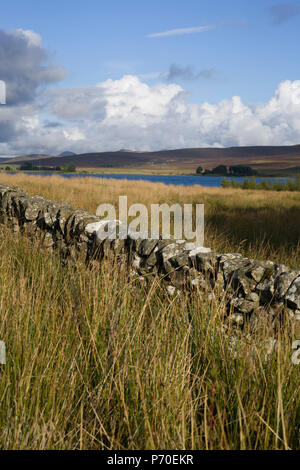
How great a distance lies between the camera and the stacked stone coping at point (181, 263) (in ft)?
11.7

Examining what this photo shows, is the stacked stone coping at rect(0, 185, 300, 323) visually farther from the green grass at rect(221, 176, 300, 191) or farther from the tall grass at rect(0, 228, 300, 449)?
the green grass at rect(221, 176, 300, 191)

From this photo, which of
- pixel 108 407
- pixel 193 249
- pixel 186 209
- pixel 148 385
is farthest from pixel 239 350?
pixel 186 209

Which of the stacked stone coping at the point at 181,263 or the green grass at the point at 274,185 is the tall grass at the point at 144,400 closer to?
the stacked stone coping at the point at 181,263

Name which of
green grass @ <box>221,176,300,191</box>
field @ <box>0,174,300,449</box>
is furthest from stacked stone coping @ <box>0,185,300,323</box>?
green grass @ <box>221,176,300,191</box>

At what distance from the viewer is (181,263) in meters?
4.14

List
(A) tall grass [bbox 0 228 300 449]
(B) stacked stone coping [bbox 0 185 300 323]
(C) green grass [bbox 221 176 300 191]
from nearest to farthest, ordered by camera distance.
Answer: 1. (A) tall grass [bbox 0 228 300 449]
2. (B) stacked stone coping [bbox 0 185 300 323]
3. (C) green grass [bbox 221 176 300 191]

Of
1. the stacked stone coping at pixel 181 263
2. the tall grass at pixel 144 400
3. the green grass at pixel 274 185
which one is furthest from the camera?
the green grass at pixel 274 185

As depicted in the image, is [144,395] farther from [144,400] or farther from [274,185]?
[274,185]

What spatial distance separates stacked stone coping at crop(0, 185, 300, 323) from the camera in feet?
11.7

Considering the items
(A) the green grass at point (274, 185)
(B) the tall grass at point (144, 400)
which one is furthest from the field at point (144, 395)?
(A) the green grass at point (274, 185)
